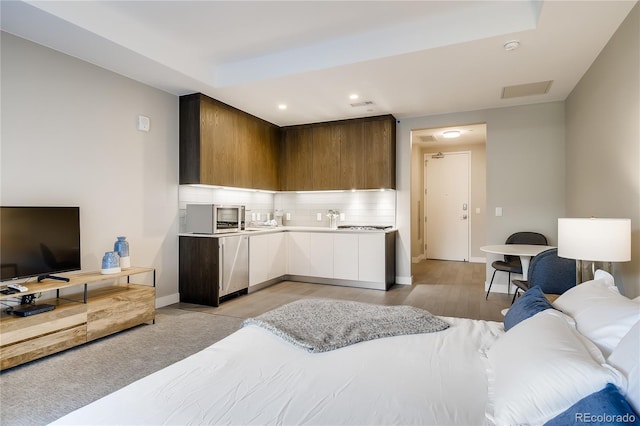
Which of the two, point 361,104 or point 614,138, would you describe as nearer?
point 614,138

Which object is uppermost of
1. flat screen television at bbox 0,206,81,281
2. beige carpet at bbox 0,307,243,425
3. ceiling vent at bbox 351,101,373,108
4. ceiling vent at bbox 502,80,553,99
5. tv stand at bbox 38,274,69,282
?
ceiling vent at bbox 351,101,373,108

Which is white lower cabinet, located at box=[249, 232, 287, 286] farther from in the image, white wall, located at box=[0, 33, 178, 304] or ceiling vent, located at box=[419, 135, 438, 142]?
ceiling vent, located at box=[419, 135, 438, 142]

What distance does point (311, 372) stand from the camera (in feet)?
4.40

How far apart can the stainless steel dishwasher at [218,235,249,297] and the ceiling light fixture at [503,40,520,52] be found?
11.6 ft

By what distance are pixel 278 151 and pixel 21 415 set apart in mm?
4720

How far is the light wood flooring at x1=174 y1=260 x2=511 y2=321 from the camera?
398 cm

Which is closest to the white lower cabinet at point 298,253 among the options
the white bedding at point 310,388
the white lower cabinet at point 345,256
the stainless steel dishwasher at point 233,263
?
the white lower cabinet at point 345,256

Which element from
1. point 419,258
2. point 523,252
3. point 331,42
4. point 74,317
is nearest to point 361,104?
point 331,42

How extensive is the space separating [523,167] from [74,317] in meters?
5.36

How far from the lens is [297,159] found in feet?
19.3

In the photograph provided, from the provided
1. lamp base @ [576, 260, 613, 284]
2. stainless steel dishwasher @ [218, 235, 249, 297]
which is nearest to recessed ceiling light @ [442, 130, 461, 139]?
stainless steel dishwasher @ [218, 235, 249, 297]

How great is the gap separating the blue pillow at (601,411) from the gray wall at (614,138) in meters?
2.11

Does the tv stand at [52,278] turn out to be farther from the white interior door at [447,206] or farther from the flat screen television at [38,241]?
the white interior door at [447,206]

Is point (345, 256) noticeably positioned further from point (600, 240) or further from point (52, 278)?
point (52, 278)
